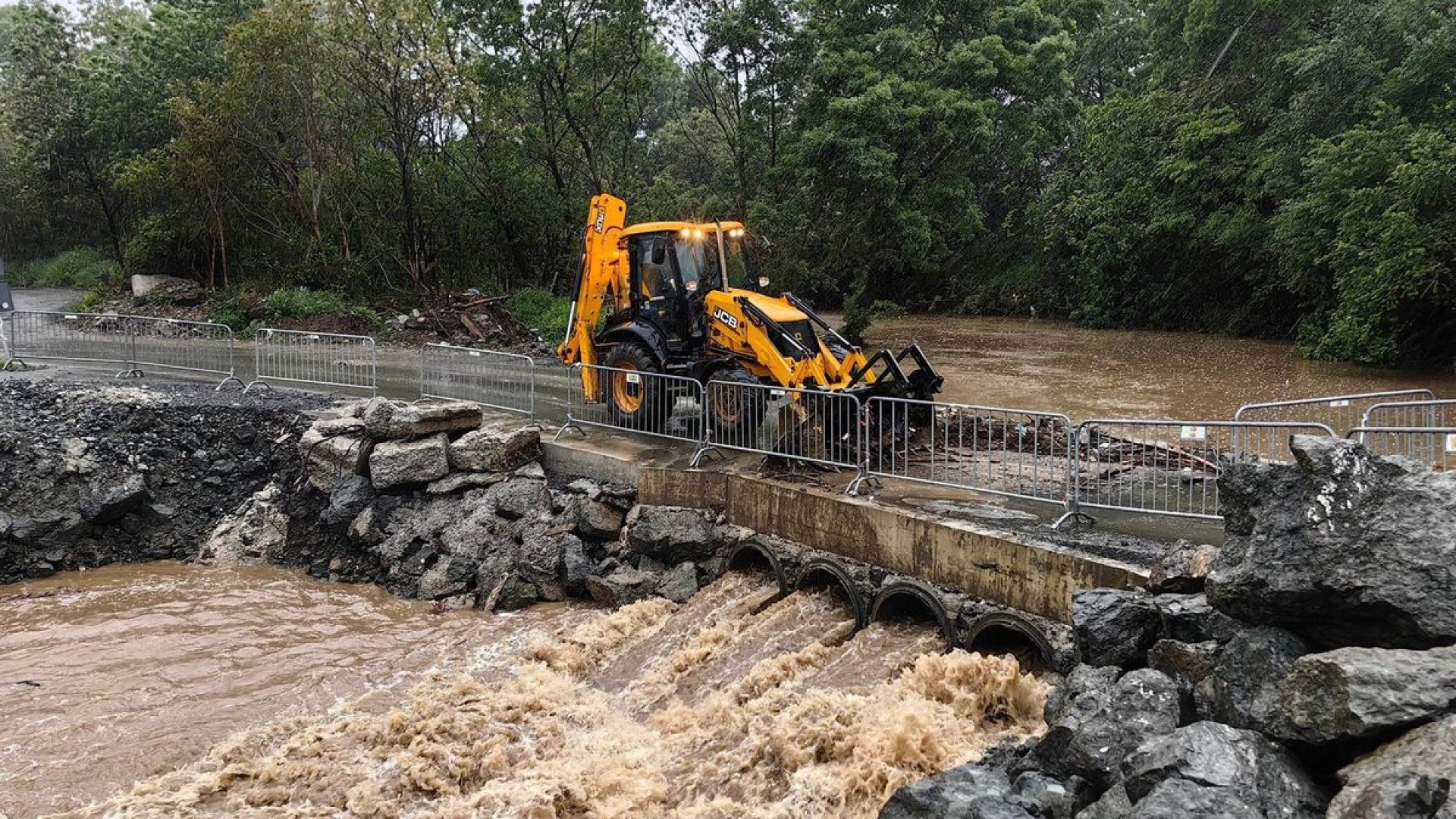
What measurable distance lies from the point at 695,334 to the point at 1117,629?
6.49 meters

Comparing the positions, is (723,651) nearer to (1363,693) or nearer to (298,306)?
(1363,693)

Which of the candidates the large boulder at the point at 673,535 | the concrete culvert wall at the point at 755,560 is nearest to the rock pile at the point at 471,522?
the large boulder at the point at 673,535

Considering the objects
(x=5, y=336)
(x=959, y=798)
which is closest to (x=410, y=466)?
(x=959, y=798)

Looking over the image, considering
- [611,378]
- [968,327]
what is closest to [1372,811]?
[611,378]

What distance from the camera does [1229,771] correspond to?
14.0 ft

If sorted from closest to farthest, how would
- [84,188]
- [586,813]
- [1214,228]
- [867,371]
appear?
[586,813] → [867,371] → [1214,228] → [84,188]

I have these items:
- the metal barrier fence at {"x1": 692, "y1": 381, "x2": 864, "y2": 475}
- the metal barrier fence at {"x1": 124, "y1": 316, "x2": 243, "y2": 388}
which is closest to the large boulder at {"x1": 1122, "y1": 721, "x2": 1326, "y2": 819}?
the metal barrier fence at {"x1": 692, "y1": 381, "x2": 864, "y2": 475}

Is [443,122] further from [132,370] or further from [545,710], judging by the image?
[545,710]

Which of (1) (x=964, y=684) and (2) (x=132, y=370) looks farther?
(2) (x=132, y=370)

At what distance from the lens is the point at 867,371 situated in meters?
10.4

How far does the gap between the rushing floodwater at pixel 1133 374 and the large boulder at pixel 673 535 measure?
660 centimetres

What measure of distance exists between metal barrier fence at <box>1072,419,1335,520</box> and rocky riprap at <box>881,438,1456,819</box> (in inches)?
43.5

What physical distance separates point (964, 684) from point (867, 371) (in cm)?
426

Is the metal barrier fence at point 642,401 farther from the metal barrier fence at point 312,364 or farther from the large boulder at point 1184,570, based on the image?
the large boulder at point 1184,570
